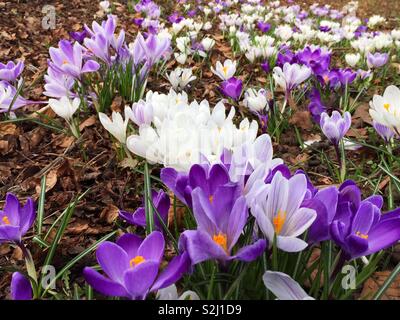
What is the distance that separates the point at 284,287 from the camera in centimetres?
73

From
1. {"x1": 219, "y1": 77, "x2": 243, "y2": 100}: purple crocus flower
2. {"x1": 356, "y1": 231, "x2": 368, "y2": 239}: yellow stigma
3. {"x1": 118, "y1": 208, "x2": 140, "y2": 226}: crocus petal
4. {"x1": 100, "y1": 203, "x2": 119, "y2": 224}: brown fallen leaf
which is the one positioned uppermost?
{"x1": 356, "y1": 231, "x2": 368, "y2": 239}: yellow stigma

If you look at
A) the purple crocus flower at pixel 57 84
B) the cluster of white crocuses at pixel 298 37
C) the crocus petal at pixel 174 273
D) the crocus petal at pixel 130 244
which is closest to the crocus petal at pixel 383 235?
the crocus petal at pixel 174 273

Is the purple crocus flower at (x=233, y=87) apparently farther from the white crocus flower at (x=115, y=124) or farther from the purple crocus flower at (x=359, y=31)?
the purple crocus flower at (x=359, y=31)

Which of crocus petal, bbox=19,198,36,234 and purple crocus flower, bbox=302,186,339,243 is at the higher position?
purple crocus flower, bbox=302,186,339,243

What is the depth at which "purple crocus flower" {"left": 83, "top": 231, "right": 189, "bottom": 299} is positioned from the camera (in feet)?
2.33

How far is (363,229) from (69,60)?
5.02 feet

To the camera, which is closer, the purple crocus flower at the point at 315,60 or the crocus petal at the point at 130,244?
the crocus petal at the point at 130,244

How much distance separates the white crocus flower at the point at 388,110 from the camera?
1.25 m

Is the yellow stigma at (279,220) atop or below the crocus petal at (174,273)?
atop

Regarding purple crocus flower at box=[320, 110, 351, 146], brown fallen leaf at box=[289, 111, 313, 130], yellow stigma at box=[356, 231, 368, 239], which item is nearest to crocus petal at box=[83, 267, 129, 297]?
yellow stigma at box=[356, 231, 368, 239]

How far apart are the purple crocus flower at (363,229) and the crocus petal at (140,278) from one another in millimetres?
355

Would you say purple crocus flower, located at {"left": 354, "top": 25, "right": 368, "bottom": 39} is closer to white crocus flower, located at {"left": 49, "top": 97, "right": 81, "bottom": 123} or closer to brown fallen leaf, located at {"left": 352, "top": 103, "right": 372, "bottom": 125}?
brown fallen leaf, located at {"left": 352, "top": 103, "right": 372, "bottom": 125}

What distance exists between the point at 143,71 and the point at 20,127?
2.43ft

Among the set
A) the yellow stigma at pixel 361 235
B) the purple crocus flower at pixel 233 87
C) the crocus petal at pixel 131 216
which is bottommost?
the crocus petal at pixel 131 216
